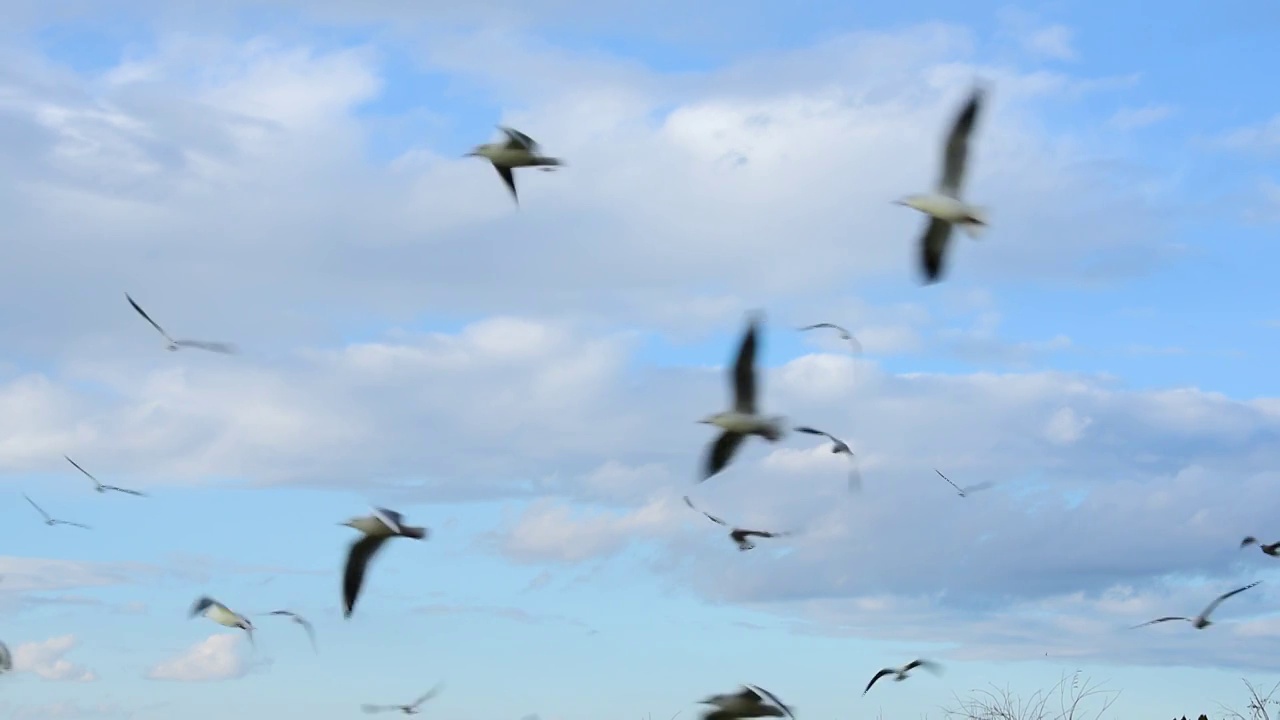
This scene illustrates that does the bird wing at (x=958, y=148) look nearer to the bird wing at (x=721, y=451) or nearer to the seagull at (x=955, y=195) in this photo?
the seagull at (x=955, y=195)

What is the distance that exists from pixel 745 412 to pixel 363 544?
5316mm

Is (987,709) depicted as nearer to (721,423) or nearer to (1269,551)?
(1269,551)

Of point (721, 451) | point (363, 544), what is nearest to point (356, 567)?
point (363, 544)

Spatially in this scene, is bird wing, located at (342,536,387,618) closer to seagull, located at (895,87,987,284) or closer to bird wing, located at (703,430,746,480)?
bird wing, located at (703,430,746,480)

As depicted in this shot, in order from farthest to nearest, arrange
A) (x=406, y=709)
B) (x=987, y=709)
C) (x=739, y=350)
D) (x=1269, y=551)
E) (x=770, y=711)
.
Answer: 1. (x=987, y=709)
2. (x=1269, y=551)
3. (x=739, y=350)
4. (x=406, y=709)
5. (x=770, y=711)

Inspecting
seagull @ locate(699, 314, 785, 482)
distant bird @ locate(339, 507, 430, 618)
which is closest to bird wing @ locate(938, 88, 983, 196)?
seagull @ locate(699, 314, 785, 482)

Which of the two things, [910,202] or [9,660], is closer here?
[910,202]

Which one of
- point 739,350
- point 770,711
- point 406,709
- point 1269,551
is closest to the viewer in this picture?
point 770,711

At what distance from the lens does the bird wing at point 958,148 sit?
21484 mm

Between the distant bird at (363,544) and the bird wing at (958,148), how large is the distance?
8.25m

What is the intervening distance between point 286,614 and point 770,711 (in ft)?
22.5

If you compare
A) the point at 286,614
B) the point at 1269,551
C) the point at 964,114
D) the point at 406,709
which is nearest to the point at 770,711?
the point at 406,709

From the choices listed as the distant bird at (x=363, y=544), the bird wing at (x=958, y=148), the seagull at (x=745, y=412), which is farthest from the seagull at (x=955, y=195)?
the distant bird at (x=363, y=544)

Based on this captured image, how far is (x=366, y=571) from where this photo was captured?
22.0m
